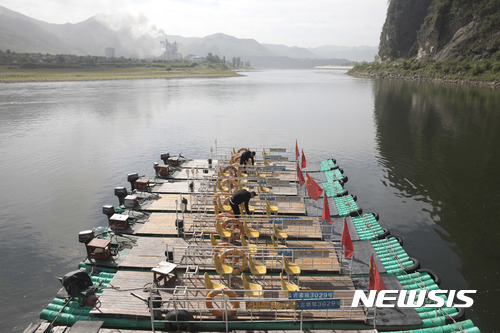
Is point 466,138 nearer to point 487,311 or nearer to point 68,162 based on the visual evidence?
point 487,311

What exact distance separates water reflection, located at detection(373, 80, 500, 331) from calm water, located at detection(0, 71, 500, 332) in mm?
150

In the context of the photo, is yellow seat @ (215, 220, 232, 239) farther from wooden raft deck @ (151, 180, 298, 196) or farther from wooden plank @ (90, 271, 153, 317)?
wooden raft deck @ (151, 180, 298, 196)

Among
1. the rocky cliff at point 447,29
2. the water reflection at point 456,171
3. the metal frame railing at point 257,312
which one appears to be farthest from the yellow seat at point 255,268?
the rocky cliff at point 447,29

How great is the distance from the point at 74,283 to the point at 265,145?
1561 inches

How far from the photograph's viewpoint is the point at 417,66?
163 m

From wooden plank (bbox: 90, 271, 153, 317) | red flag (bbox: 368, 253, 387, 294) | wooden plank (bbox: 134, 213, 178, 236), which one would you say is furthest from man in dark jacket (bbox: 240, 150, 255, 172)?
red flag (bbox: 368, 253, 387, 294)

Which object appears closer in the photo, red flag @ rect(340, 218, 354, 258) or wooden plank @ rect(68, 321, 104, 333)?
wooden plank @ rect(68, 321, 104, 333)

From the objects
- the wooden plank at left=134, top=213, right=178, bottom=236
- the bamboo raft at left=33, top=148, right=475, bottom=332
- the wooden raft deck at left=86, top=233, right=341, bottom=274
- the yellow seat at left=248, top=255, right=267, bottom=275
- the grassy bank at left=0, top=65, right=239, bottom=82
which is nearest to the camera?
the bamboo raft at left=33, top=148, right=475, bottom=332

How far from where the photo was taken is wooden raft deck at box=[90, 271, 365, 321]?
14266mm

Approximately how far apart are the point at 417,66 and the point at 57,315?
7186 inches

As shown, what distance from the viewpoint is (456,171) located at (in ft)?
127

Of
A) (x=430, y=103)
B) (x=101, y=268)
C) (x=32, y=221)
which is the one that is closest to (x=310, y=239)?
(x=101, y=268)

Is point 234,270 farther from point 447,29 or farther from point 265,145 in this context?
point 447,29

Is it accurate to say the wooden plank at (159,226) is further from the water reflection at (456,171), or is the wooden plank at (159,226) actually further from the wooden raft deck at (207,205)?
the water reflection at (456,171)
